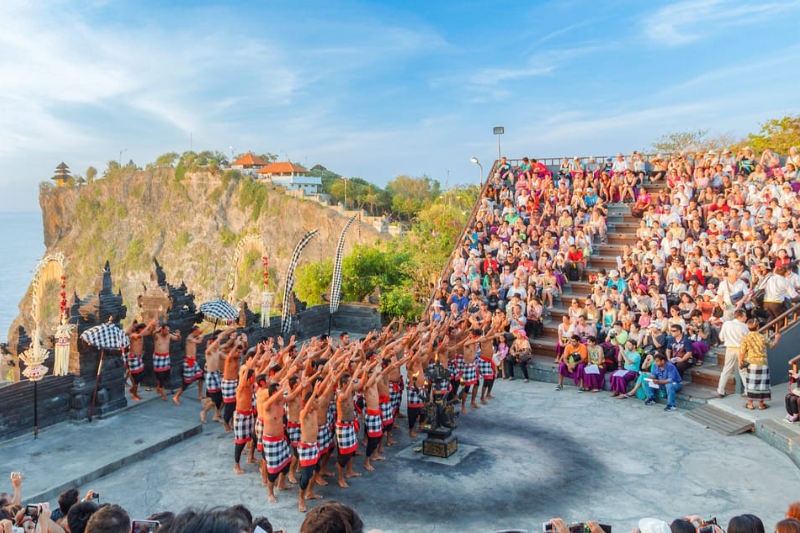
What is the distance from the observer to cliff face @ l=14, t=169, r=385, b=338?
193ft

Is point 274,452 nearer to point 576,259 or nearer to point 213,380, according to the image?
point 213,380

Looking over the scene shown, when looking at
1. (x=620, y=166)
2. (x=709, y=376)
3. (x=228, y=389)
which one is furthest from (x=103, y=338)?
(x=620, y=166)

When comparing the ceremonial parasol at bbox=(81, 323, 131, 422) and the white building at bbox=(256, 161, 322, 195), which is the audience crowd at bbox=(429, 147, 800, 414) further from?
the white building at bbox=(256, 161, 322, 195)

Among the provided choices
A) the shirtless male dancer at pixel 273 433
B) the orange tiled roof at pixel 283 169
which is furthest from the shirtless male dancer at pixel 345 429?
the orange tiled roof at pixel 283 169

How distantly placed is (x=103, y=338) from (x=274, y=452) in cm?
433

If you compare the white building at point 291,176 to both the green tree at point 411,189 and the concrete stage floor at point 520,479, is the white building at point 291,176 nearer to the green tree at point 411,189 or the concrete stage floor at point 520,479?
the green tree at point 411,189

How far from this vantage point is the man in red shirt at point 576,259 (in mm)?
16859

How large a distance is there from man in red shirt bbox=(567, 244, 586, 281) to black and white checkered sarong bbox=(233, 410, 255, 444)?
1044 centimetres

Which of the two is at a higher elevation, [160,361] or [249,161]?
[249,161]

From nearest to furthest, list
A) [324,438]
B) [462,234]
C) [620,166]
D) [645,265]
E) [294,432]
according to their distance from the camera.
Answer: [294,432] → [324,438] → [645,265] → [462,234] → [620,166]

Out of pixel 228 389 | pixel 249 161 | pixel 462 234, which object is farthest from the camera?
pixel 249 161

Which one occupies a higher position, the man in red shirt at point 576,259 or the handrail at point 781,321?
the man in red shirt at point 576,259

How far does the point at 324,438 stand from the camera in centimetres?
853

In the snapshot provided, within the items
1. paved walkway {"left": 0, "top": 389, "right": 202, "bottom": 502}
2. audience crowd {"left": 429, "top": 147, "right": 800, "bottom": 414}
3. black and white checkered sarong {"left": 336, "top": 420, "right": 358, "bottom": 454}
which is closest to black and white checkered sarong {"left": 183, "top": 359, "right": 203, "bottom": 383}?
paved walkway {"left": 0, "top": 389, "right": 202, "bottom": 502}
